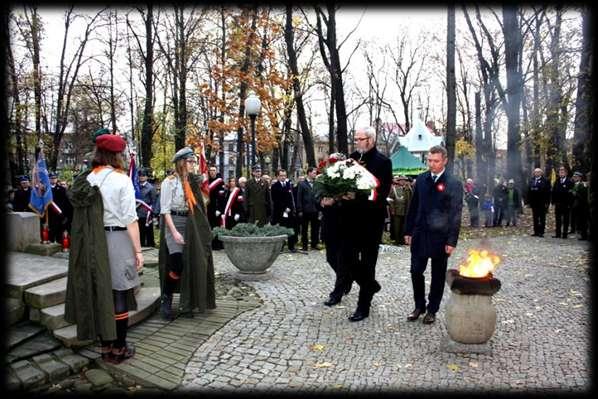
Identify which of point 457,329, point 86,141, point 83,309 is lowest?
point 457,329

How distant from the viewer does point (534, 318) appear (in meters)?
5.92

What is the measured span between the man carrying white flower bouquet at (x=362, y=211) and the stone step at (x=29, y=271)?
3293 millimetres

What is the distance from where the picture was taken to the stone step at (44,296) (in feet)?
15.8

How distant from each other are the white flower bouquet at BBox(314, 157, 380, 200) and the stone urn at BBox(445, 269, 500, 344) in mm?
1478

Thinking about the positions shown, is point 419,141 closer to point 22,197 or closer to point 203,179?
point 22,197

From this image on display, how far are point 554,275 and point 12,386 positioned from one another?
8.62 metres

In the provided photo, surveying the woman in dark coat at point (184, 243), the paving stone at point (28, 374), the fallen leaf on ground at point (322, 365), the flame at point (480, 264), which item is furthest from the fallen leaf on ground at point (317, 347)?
the paving stone at point (28, 374)

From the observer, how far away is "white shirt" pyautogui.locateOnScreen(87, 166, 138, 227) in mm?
4156

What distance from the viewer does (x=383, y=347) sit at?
4.82 m

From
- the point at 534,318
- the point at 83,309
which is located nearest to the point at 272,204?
the point at 534,318

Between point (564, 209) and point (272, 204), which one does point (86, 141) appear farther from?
point (564, 209)

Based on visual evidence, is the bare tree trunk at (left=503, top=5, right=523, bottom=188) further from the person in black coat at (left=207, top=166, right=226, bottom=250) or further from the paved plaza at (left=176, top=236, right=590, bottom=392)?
the paved plaza at (left=176, top=236, right=590, bottom=392)

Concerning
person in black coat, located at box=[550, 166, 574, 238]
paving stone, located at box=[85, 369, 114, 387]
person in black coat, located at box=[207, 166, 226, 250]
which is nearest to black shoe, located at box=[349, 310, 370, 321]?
paving stone, located at box=[85, 369, 114, 387]

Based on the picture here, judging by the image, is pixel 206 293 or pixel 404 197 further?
pixel 404 197
